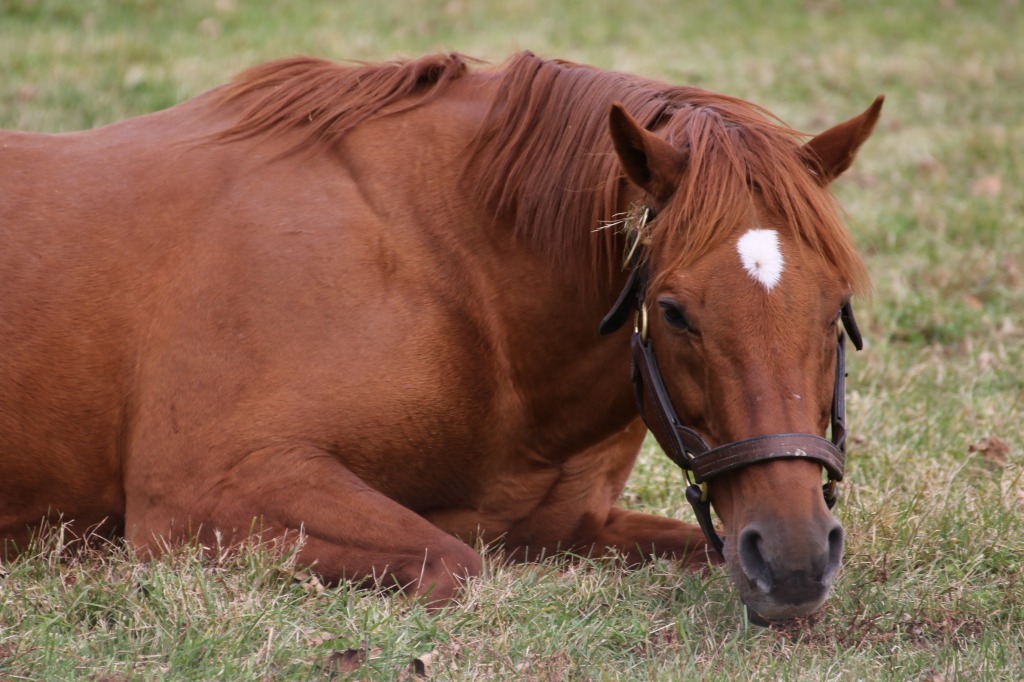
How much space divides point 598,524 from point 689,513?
0.44 meters

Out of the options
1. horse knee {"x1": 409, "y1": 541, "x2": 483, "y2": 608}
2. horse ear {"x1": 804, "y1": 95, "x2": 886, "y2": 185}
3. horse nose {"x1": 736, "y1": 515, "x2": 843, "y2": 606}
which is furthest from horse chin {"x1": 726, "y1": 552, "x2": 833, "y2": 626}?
horse ear {"x1": 804, "y1": 95, "x2": 886, "y2": 185}

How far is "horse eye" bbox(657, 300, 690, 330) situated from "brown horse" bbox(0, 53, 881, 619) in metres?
0.04

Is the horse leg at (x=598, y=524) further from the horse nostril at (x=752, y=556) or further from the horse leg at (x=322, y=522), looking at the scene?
the horse nostril at (x=752, y=556)

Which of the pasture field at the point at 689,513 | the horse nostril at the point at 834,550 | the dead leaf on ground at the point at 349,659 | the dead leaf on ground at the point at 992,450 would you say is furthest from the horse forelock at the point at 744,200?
the dead leaf on ground at the point at 992,450

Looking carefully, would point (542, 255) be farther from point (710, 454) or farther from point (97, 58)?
point (97, 58)

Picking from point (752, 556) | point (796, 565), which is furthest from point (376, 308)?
point (796, 565)

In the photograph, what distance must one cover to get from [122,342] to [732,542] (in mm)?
1746

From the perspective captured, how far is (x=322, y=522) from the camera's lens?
298cm

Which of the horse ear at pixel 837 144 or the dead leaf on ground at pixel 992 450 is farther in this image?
the dead leaf on ground at pixel 992 450

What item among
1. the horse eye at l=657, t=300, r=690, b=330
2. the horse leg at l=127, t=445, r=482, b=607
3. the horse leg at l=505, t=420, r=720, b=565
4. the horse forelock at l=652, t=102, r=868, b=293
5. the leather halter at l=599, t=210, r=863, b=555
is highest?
the horse forelock at l=652, t=102, r=868, b=293

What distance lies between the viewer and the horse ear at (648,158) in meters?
2.73

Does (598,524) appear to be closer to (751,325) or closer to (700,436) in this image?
(700,436)

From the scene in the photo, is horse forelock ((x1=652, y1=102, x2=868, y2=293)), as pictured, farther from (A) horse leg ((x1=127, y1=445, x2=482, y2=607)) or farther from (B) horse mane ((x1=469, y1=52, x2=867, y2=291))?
(A) horse leg ((x1=127, y1=445, x2=482, y2=607))

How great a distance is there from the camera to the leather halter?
8.37ft
